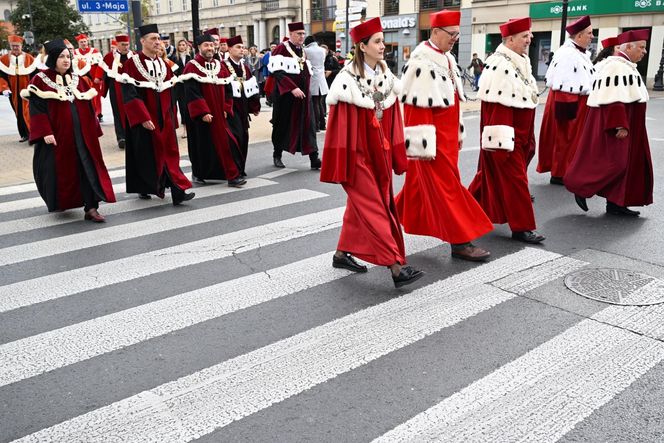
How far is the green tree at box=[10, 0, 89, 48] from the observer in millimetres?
50625

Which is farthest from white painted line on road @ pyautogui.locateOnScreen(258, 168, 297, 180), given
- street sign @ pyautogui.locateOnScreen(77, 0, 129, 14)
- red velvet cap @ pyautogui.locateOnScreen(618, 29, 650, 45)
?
street sign @ pyautogui.locateOnScreen(77, 0, 129, 14)

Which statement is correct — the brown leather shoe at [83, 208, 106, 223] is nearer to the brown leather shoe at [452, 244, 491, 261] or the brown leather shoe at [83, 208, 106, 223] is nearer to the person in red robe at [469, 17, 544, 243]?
the brown leather shoe at [452, 244, 491, 261]

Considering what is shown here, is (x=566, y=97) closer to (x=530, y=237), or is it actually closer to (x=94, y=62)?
(x=530, y=237)

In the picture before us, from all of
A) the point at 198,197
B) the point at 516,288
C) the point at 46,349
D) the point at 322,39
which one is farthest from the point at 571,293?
the point at 322,39

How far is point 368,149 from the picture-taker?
4773 mm

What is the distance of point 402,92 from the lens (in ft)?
16.4

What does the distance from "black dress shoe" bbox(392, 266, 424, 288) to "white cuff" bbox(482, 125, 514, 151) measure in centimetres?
146

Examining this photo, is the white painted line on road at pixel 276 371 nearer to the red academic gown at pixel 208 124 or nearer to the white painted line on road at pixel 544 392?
the white painted line on road at pixel 544 392

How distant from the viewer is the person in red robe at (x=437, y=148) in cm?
497

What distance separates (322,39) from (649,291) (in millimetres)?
32353

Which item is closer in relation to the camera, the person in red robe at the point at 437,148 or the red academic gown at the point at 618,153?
the person in red robe at the point at 437,148

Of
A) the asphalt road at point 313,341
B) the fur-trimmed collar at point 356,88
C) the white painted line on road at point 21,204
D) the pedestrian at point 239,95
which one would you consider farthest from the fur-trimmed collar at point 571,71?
the white painted line on road at point 21,204

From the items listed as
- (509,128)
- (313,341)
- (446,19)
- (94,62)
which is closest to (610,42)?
(509,128)

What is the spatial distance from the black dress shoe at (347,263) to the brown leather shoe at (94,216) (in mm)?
3099
